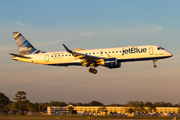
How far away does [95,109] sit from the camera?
127438 mm

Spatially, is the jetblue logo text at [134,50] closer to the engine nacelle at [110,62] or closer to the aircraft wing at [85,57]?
the engine nacelle at [110,62]

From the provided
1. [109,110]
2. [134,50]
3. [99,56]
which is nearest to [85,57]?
[99,56]

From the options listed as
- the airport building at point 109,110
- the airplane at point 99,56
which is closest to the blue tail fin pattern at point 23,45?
the airplane at point 99,56

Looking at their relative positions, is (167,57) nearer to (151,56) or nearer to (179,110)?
(151,56)

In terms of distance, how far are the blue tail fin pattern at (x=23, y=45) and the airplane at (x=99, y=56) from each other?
225 cm

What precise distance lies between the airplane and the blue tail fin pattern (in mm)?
2249

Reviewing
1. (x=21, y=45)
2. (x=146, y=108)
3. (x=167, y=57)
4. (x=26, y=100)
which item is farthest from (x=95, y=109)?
(x=167, y=57)

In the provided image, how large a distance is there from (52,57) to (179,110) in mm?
71699

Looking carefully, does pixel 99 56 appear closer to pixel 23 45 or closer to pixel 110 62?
pixel 110 62

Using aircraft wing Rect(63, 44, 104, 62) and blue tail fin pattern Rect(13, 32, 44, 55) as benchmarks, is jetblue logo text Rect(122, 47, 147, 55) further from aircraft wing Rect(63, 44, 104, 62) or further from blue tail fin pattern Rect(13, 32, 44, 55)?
blue tail fin pattern Rect(13, 32, 44, 55)

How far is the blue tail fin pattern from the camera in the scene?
58.7 m

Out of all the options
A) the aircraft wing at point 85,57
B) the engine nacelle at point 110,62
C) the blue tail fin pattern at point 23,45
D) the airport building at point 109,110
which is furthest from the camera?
the airport building at point 109,110

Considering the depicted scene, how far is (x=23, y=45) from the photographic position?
6000 centimetres

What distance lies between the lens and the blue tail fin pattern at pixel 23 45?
58.7m
